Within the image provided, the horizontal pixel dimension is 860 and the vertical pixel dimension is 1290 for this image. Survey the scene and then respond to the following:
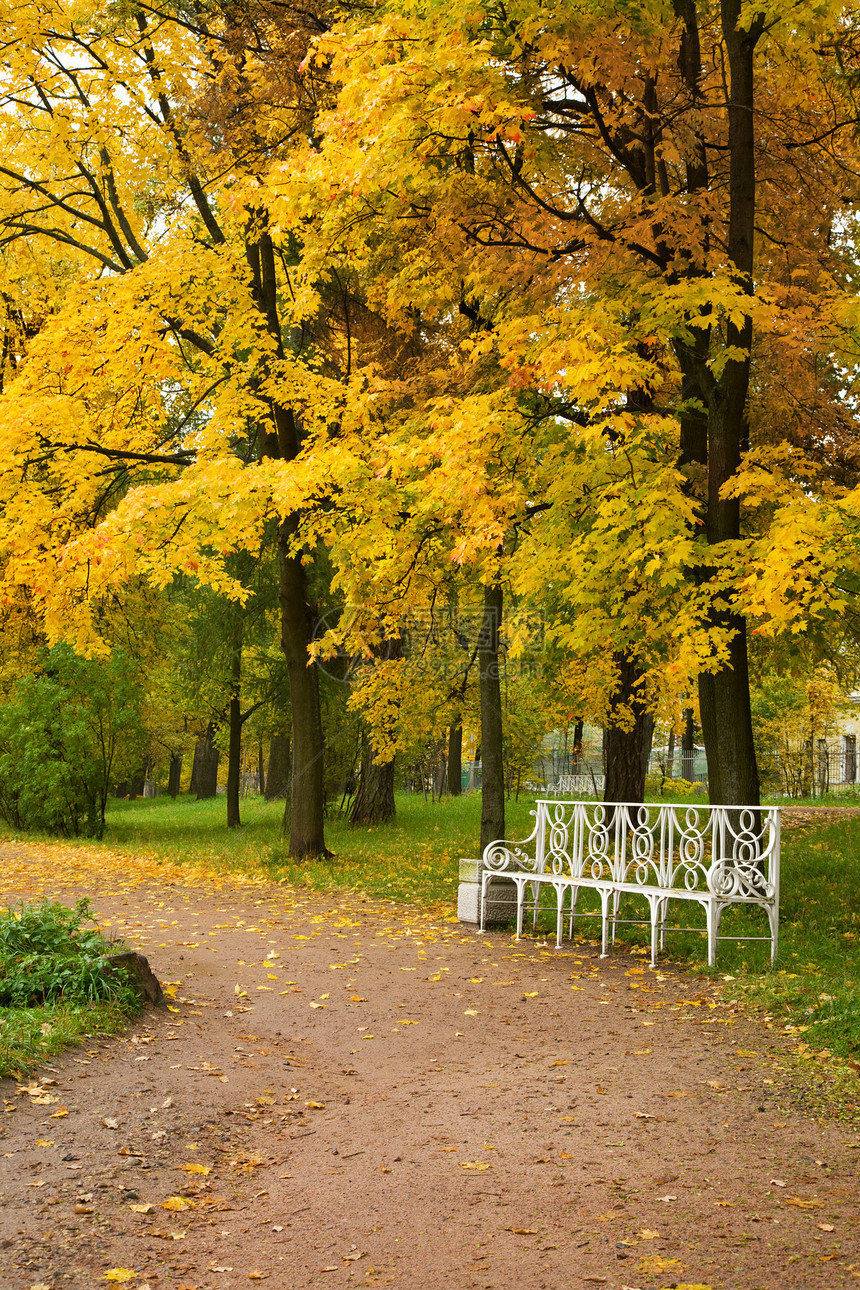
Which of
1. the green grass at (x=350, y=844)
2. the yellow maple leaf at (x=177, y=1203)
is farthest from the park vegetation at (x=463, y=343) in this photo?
the yellow maple leaf at (x=177, y=1203)

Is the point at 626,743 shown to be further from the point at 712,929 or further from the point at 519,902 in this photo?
the point at 712,929

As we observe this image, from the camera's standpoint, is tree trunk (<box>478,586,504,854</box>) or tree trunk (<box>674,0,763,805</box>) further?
tree trunk (<box>478,586,504,854</box>)

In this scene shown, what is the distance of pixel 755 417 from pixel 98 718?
13.3 m

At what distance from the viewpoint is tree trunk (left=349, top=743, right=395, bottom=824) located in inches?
765

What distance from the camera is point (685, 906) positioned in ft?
34.5

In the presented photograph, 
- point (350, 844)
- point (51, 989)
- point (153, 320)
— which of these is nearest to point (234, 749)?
point (350, 844)

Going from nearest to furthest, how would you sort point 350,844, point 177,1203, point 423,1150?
point 177,1203 → point 423,1150 → point 350,844

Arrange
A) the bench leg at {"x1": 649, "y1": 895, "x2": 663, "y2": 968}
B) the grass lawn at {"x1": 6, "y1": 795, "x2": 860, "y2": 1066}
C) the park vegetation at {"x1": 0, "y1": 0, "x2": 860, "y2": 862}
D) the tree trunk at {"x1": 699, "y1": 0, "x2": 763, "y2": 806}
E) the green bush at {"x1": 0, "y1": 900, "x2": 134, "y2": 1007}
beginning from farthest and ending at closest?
the tree trunk at {"x1": 699, "y1": 0, "x2": 763, "y2": 806} → the park vegetation at {"x1": 0, "y1": 0, "x2": 860, "y2": 862} → the bench leg at {"x1": 649, "y1": 895, "x2": 663, "y2": 968} → the grass lawn at {"x1": 6, "y1": 795, "x2": 860, "y2": 1066} → the green bush at {"x1": 0, "y1": 900, "x2": 134, "y2": 1007}

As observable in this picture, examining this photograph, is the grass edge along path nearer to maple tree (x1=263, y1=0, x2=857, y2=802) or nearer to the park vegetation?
the park vegetation

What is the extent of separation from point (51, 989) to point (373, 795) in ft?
46.2

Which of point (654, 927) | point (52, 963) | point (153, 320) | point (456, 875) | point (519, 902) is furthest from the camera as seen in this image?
point (456, 875)

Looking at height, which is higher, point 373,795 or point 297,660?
point 297,660

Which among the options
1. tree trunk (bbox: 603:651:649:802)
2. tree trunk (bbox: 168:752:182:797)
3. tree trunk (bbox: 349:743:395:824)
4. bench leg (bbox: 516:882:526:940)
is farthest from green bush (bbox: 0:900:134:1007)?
tree trunk (bbox: 168:752:182:797)

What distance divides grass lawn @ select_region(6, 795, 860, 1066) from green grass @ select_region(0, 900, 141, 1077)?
12.0 ft
